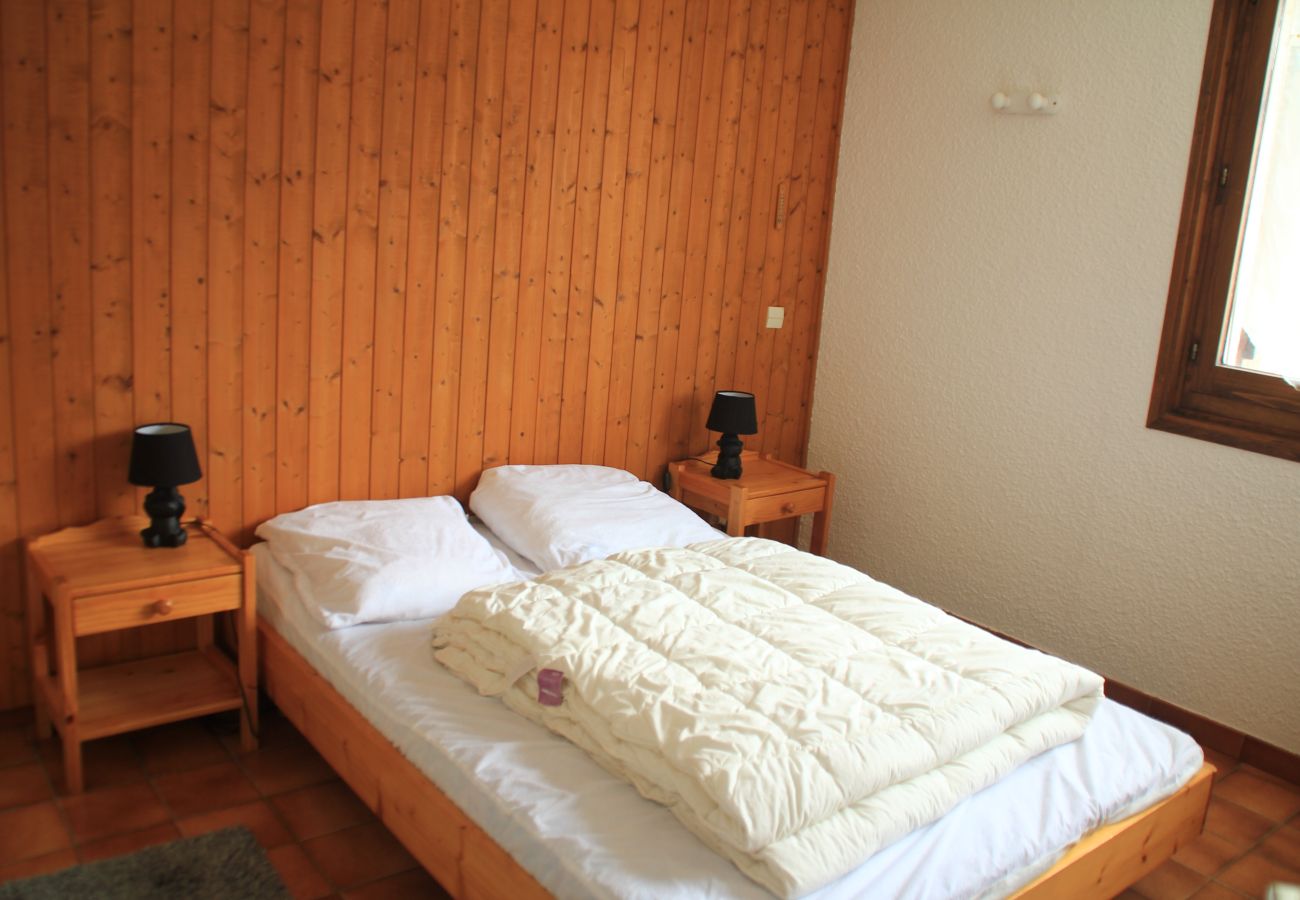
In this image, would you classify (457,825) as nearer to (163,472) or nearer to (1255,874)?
(163,472)

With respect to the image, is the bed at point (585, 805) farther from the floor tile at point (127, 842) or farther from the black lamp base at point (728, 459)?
the black lamp base at point (728, 459)

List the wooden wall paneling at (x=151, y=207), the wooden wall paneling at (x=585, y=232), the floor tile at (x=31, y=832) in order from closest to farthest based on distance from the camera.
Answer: the floor tile at (x=31, y=832), the wooden wall paneling at (x=151, y=207), the wooden wall paneling at (x=585, y=232)

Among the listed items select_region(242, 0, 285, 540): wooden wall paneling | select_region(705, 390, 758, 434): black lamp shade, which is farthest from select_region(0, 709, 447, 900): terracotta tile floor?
select_region(705, 390, 758, 434): black lamp shade

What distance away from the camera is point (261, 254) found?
2822mm

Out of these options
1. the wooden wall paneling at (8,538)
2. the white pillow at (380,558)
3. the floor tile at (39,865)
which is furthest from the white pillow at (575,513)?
the floor tile at (39,865)

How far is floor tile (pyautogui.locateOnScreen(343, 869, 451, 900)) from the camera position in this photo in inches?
86.9

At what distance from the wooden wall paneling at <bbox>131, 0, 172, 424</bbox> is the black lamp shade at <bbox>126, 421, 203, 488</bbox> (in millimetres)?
184

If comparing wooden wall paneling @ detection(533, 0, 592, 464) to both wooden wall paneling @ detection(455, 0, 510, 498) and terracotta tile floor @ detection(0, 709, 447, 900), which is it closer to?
wooden wall paneling @ detection(455, 0, 510, 498)

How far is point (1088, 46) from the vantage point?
127 inches

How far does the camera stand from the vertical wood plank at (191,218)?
8.59 ft

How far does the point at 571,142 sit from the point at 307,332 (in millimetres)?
992

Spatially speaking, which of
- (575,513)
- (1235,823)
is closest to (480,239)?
(575,513)

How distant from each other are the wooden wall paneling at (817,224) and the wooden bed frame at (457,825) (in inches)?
81.4

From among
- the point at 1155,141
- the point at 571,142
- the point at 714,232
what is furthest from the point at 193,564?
the point at 1155,141
